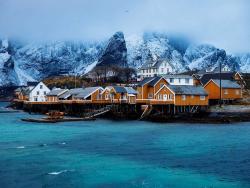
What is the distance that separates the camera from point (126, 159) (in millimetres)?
31672

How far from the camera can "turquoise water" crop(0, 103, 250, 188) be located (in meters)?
25.4

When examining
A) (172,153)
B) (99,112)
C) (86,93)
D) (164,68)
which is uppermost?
(164,68)

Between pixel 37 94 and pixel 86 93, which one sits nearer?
pixel 86 93

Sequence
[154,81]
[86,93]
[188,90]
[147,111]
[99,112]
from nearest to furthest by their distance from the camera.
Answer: [188,90], [147,111], [99,112], [154,81], [86,93]

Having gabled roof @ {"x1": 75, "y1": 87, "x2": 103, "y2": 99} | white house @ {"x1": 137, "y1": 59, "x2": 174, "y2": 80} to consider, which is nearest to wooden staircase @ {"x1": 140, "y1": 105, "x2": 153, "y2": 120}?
gabled roof @ {"x1": 75, "y1": 87, "x2": 103, "y2": 99}

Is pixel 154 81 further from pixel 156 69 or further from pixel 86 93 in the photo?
pixel 156 69

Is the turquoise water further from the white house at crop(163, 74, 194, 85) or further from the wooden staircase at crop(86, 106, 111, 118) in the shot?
the white house at crop(163, 74, 194, 85)

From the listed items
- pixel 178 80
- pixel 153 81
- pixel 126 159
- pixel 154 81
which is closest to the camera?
pixel 126 159

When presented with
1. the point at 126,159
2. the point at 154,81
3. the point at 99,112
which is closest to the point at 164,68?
the point at 154,81

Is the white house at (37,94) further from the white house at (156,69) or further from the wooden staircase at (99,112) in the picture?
the wooden staircase at (99,112)

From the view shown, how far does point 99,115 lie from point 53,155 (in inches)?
1575

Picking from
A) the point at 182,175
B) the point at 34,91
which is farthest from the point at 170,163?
the point at 34,91

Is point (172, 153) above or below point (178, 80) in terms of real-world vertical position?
below

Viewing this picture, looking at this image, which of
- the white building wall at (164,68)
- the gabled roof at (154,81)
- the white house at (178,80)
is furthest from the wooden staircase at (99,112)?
the white building wall at (164,68)
